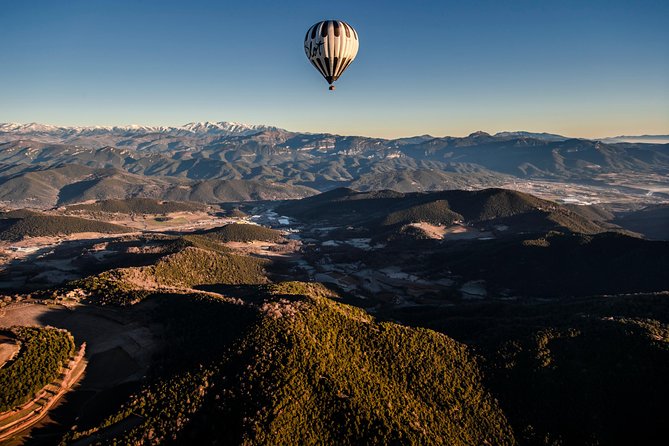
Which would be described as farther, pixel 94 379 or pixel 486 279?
pixel 486 279

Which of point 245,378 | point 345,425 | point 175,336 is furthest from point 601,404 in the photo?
point 175,336

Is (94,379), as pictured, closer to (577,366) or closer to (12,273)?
(577,366)

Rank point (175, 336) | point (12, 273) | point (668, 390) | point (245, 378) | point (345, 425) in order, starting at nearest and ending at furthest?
point (345, 425) < point (245, 378) < point (668, 390) < point (175, 336) < point (12, 273)

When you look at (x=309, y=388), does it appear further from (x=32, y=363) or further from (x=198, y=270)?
(x=198, y=270)

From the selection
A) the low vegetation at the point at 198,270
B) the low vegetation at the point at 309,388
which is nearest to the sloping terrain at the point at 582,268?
the low vegetation at the point at 198,270

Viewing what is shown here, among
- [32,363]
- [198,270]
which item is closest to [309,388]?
[32,363]

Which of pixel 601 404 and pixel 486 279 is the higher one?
pixel 601 404
